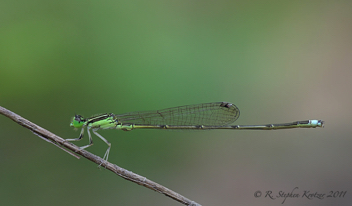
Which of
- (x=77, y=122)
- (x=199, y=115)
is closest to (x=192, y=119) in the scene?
(x=199, y=115)

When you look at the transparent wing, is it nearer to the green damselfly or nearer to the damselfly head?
the green damselfly

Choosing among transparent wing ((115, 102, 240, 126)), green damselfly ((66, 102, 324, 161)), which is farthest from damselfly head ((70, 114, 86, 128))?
transparent wing ((115, 102, 240, 126))

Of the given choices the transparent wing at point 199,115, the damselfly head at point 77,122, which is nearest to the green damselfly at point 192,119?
the transparent wing at point 199,115

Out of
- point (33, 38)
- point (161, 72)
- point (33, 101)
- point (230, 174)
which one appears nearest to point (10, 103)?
point (33, 101)

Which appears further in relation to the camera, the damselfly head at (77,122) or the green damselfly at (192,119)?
the green damselfly at (192,119)

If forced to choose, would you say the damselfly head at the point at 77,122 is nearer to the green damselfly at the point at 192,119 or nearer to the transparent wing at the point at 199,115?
the green damselfly at the point at 192,119

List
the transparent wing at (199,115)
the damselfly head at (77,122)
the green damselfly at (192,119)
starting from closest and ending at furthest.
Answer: the damselfly head at (77,122) < the green damselfly at (192,119) < the transparent wing at (199,115)

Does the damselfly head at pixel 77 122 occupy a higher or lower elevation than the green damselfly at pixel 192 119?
lower

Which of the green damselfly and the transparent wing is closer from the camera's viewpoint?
the green damselfly

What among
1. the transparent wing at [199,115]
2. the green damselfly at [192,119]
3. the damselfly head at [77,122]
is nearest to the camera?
the damselfly head at [77,122]
